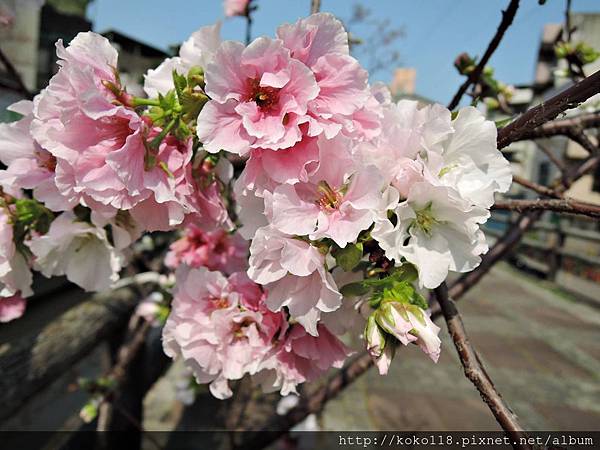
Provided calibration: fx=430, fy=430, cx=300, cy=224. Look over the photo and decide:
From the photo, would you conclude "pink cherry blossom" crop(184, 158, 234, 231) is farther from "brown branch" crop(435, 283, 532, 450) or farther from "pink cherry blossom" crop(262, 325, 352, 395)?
"brown branch" crop(435, 283, 532, 450)

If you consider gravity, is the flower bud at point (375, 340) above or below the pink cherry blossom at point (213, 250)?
above

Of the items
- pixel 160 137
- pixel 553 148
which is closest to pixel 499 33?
pixel 160 137

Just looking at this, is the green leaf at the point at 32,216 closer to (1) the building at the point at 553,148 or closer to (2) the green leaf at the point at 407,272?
(2) the green leaf at the point at 407,272

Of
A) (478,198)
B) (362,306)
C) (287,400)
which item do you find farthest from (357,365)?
(287,400)

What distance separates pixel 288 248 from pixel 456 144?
244 millimetres

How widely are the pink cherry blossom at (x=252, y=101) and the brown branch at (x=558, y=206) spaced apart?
0.34m

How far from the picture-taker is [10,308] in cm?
84

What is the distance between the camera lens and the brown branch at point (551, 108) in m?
0.45

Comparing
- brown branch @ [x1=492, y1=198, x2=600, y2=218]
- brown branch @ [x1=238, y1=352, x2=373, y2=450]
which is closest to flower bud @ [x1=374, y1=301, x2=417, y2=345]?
brown branch @ [x1=492, y1=198, x2=600, y2=218]

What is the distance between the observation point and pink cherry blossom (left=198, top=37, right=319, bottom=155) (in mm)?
460

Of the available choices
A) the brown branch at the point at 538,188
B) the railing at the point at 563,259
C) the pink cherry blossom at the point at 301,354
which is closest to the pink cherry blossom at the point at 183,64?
the pink cherry blossom at the point at 301,354

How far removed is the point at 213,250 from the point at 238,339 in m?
0.30

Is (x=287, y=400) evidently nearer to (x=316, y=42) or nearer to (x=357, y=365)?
(x=357, y=365)

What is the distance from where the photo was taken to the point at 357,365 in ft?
3.90
